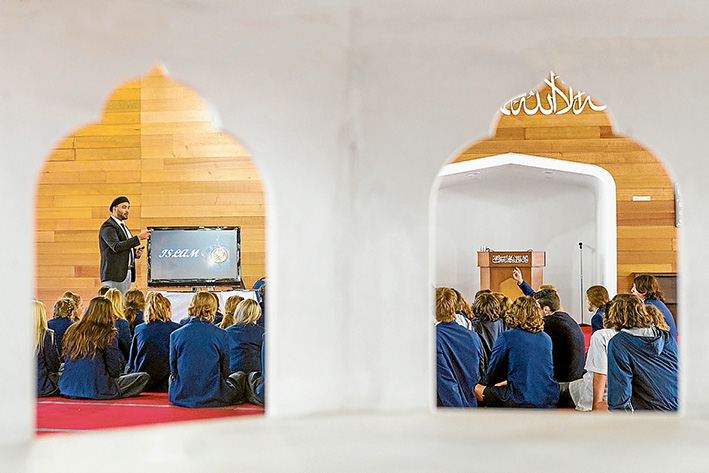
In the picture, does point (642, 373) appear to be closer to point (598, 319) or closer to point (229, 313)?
point (598, 319)

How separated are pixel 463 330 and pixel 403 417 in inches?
76.0

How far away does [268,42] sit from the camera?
273 cm

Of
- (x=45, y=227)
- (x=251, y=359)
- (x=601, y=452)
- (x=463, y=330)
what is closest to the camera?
(x=601, y=452)

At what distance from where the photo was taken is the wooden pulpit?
10758mm

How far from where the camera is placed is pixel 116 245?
709 cm

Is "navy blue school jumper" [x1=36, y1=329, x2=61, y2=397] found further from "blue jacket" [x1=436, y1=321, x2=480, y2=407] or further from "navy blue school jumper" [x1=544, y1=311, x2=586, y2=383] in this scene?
"navy blue school jumper" [x1=544, y1=311, x2=586, y2=383]

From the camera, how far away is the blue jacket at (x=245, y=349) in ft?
18.0

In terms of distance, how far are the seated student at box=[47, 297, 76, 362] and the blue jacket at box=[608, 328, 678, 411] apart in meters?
3.65

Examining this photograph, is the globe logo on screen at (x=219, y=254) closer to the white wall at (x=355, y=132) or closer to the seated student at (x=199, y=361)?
the seated student at (x=199, y=361)

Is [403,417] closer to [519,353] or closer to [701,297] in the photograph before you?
[701,297]

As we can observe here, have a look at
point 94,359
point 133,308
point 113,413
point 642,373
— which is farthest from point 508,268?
point 113,413

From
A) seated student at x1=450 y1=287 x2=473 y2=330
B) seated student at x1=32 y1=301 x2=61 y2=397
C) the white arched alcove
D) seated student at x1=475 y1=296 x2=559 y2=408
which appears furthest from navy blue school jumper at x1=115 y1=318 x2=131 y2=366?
the white arched alcove

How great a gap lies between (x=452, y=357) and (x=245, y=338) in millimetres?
1560

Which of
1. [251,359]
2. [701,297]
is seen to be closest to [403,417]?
[701,297]
